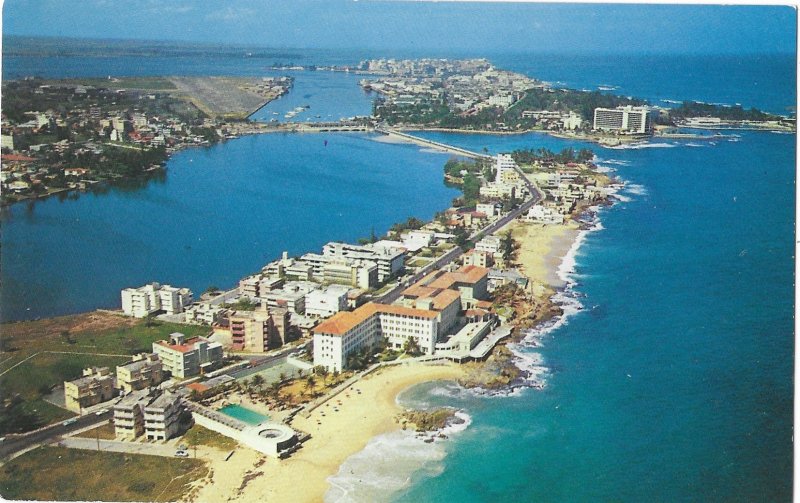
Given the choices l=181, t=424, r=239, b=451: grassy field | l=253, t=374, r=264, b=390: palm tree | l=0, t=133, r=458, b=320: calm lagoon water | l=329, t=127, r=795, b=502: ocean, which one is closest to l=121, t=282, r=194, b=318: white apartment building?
l=0, t=133, r=458, b=320: calm lagoon water

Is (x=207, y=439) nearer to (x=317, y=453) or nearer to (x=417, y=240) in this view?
(x=317, y=453)

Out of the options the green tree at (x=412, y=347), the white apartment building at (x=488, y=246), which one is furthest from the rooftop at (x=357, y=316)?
the white apartment building at (x=488, y=246)

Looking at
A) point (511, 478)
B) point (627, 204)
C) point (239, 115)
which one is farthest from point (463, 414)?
point (239, 115)

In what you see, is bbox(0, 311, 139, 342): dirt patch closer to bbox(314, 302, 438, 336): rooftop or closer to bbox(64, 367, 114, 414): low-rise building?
bbox(64, 367, 114, 414): low-rise building

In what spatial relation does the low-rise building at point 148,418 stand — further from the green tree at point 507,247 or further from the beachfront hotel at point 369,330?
the green tree at point 507,247

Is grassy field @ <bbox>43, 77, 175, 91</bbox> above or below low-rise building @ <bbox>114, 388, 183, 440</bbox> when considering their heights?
above

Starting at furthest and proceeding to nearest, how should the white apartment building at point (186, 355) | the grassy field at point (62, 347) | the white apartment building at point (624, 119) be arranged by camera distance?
1. the white apartment building at point (624, 119)
2. the white apartment building at point (186, 355)
3. the grassy field at point (62, 347)
